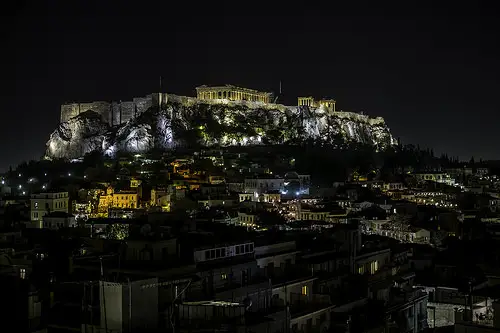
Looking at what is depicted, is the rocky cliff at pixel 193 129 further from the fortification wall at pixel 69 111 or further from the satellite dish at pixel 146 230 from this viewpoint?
the satellite dish at pixel 146 230

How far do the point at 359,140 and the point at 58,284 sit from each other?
338ft

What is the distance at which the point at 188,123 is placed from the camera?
9188 cm

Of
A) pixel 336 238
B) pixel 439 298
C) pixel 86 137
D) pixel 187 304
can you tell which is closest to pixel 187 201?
pixel 336 238

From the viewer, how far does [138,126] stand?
88.5m

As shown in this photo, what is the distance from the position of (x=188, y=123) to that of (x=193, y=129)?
1578mm

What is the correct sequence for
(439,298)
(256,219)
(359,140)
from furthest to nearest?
(359,140)
(256,219)
(439,298)

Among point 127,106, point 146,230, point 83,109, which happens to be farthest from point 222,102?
point 146,230

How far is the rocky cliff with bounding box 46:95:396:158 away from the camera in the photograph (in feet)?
289

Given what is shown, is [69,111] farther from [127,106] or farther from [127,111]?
[127,111]

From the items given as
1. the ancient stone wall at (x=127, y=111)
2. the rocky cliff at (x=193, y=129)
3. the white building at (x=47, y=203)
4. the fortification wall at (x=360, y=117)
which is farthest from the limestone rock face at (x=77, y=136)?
the fortification wall at (x=360, y=117)

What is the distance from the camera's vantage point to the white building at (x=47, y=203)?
4750 cm

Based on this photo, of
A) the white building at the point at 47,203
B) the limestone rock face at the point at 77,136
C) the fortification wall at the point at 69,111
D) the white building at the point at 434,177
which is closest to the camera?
the white building at the point at 47,203

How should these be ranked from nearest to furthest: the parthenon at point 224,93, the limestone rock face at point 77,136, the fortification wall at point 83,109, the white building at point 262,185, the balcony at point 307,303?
the balcony at point 307,303, the white building at point 262,185, the limestone rock face at point 77,136, the fortification wall at point 83,109, the parthenon at point 224,93

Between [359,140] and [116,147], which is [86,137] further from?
[359,140]
